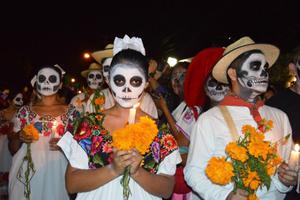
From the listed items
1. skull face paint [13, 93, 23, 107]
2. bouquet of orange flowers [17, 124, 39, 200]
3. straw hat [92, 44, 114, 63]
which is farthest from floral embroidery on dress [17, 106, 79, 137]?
skull face paint [13, 93, 23, 107]

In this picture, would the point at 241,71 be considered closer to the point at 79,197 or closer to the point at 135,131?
the point at 135,131

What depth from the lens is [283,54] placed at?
2197cm

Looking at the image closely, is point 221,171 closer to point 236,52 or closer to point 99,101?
point 236,52

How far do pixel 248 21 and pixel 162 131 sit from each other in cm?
1775

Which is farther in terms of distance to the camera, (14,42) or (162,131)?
(14,42)

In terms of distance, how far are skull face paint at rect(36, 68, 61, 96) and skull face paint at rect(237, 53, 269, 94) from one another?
3253 millimetres

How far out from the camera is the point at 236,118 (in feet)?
13.4

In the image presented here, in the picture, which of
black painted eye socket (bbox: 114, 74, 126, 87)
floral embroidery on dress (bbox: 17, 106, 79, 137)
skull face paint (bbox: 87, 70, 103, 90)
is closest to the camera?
black painted eye socket (bbox: 114, 74, 126, 87)

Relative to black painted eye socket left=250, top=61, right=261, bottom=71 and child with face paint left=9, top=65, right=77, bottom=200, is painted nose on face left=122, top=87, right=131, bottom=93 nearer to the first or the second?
black painted eye socket left=250, top=61, right=261, bottom=71

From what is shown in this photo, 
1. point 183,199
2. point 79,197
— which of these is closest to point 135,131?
point 79,197

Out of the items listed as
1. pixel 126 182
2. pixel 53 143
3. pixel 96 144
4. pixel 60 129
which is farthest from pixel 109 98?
pixel 126 182

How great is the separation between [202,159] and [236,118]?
1.54ft

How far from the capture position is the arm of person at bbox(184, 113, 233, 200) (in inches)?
149

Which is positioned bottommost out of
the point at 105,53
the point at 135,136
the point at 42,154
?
the point at 42,154
